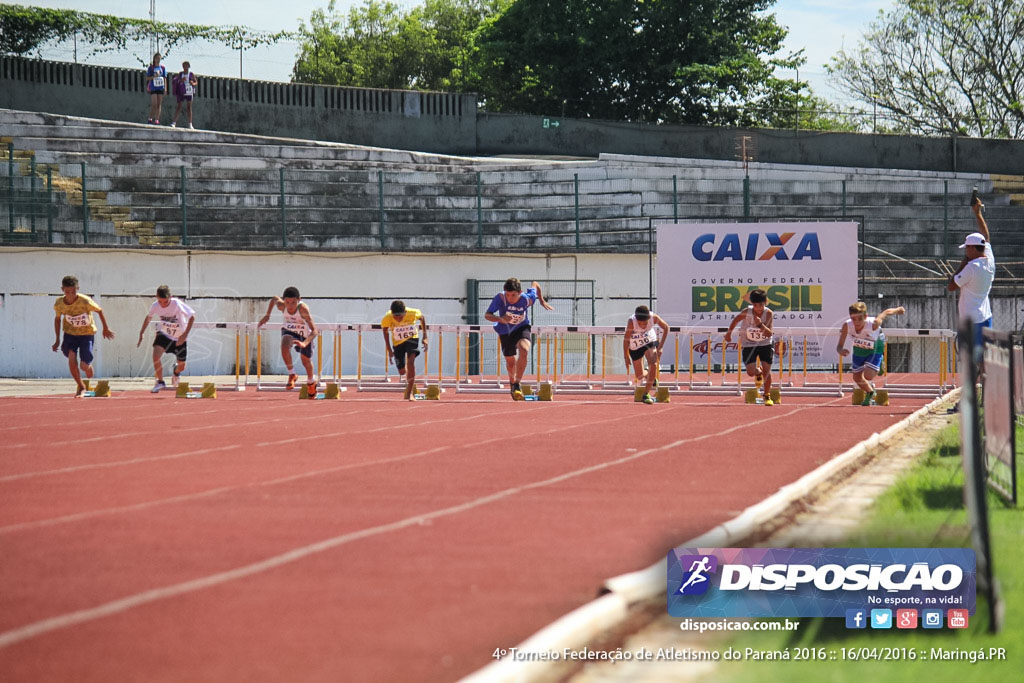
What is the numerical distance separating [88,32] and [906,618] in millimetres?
41706

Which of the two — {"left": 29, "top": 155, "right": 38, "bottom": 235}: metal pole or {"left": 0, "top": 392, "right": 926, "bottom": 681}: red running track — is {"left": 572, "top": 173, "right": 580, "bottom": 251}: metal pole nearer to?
{"left": 29, "top": 155, "right": 38, "bottom": 235}: metal pole

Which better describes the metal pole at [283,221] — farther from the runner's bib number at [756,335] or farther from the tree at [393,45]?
the tree at [393,45]

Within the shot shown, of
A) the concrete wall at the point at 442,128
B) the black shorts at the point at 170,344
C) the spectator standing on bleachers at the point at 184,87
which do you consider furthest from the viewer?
the concrete wall at the point at 442,128

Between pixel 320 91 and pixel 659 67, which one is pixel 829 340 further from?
pixel 659 67

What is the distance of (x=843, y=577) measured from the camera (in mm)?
4957

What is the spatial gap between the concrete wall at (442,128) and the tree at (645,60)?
738 centimetres

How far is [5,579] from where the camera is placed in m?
5.74

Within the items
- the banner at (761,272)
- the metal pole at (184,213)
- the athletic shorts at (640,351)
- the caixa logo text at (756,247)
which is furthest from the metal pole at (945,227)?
the metal pole at (184,213)

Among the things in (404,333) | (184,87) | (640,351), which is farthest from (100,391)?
(184,87)

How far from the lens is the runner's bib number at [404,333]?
1944cm

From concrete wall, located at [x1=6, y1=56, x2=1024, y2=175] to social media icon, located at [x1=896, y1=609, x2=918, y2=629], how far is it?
35.6 meters

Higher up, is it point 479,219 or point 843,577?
point 479,219

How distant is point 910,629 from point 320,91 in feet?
124

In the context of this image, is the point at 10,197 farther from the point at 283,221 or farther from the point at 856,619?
the point at 856,619
